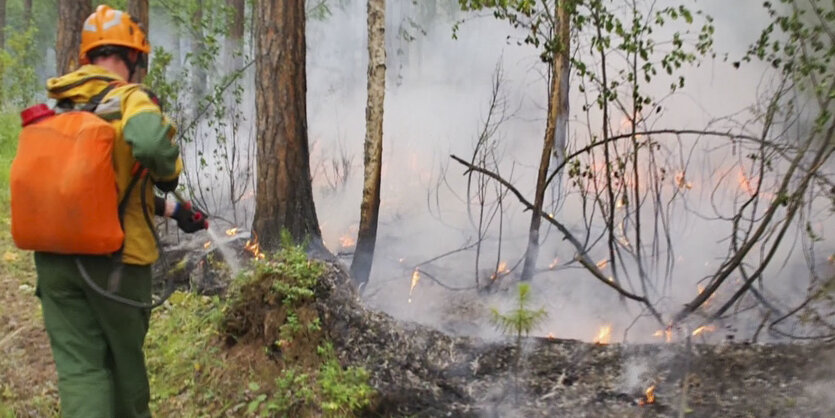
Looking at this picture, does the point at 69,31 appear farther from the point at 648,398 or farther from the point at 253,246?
the point at 648,398

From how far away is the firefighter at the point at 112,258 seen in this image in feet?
8.89

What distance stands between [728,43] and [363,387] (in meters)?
8.28

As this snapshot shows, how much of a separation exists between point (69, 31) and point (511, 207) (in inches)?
296

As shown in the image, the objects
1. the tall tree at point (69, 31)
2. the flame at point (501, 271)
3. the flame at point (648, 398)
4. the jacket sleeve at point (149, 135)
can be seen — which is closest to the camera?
the jacket sleeve at point (149, 135)

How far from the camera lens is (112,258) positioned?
2.81 metres

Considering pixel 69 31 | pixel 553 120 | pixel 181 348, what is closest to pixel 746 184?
pixel 553 120

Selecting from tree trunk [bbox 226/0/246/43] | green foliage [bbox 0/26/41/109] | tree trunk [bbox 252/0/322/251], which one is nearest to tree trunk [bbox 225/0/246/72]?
tree trunk [bbox 226/0/246/43]

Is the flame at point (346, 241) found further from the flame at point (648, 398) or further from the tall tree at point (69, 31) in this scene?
the flame at point (648, 398)

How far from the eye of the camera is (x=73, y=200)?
99.5 inches

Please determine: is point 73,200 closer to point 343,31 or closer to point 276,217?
point 276,217

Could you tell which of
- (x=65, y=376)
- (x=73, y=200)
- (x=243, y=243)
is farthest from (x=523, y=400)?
(x=243, y=243)

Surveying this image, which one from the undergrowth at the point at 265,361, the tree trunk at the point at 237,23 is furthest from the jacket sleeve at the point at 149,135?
the tree trunk at the point at 237,23

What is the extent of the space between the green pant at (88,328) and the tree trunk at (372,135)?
4531mm

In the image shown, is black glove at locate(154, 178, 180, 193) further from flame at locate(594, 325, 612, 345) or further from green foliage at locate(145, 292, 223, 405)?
flame at locate(594, 325, 612, 345)
